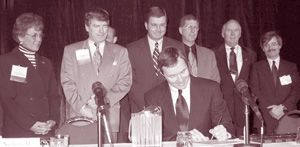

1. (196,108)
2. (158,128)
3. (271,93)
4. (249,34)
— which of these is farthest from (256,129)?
(158,128)

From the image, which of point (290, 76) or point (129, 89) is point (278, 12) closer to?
point (290, 76)

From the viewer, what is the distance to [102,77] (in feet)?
14.9

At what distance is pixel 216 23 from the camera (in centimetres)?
636

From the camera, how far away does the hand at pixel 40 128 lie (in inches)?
169

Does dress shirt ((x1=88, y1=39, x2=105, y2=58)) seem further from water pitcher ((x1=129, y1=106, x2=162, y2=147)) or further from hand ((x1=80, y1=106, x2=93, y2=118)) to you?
water pitcher ((x1=129, y1=106, x2=162, y2=147))

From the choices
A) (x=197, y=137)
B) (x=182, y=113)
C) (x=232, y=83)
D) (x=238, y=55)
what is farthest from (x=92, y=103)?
(x=238, y=55)

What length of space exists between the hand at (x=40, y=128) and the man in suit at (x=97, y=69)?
0.96ft

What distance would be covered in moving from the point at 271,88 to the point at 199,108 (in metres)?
2.20

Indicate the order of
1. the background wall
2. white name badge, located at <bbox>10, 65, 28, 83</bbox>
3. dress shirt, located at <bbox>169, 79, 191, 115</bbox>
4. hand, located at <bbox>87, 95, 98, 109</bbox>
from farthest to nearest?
the background wall, white name badge, located at <bbox>10, 65, 28, 83</bbox>, hand, located at <bbox>87, 95, 98, 109</bbox>, dress shirt, located at <bbox>169, 79, 191, 115</bbox>

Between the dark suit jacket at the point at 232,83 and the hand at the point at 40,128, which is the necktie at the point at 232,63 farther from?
the hand at the point at 40,128

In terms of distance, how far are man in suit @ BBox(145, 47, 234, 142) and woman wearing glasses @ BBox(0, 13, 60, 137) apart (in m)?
1.22

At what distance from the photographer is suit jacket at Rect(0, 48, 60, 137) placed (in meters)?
4.36

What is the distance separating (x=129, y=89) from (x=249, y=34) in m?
2.52

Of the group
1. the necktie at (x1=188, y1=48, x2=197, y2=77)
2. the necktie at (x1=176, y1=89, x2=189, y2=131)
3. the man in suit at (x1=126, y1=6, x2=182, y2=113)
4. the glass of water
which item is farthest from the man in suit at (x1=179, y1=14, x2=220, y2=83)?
the glass of water
